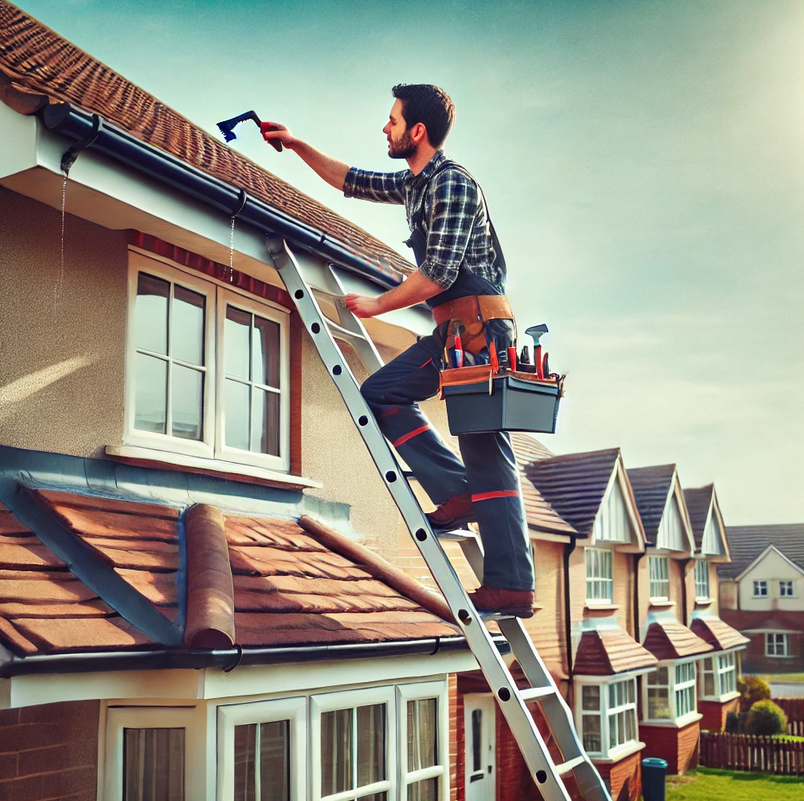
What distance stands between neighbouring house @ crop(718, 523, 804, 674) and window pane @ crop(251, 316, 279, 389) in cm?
5139

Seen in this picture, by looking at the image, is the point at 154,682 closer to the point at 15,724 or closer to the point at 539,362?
the point at 15,724

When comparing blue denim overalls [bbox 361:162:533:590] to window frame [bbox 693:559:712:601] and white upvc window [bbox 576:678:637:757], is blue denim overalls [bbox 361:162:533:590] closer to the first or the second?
white upvc window [bbox 576:678:637:757]

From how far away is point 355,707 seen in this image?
243 inches

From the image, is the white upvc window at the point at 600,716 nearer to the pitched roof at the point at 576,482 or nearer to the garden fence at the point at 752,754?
the pitched roof at the point at 576,482

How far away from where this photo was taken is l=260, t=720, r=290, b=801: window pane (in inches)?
220

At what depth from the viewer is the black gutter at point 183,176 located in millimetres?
5211

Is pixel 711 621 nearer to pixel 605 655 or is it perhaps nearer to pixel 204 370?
pixel 605 655

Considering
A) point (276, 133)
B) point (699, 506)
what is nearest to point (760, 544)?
point (699, 506)

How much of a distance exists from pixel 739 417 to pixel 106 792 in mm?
40295

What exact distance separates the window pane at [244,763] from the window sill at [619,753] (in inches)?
554

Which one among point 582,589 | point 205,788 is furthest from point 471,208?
point 582,589

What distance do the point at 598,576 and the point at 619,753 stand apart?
3.58 metres

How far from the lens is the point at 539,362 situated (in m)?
5.04

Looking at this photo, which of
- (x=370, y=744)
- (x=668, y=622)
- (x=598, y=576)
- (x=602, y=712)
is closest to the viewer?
(x=370, y=744)
